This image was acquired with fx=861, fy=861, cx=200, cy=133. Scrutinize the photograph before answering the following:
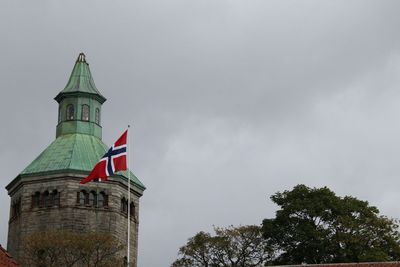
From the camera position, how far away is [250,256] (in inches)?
2618

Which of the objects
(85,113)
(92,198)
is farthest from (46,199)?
(85,113)

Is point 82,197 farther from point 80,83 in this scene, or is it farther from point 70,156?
point 80,83

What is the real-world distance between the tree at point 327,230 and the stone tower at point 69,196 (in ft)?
36.8

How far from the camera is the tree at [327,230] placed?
60.8m

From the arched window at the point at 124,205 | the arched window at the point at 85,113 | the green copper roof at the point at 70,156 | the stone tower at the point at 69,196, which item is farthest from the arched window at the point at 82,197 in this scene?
the arched window at the point at 85,113

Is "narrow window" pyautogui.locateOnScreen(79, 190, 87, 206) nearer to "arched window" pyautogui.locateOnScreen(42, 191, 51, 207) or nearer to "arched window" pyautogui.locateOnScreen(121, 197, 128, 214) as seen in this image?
"arched window" pyautogui.locateOnScreen(42, 191, 51, 207)

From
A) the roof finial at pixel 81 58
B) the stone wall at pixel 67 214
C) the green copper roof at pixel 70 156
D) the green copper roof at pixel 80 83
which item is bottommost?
the stone wall at pixel 67 214

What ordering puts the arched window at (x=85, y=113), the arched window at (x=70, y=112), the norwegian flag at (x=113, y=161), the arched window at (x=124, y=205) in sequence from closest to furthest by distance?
the norwegian flag at (x=113, y=161)
the arched window at (x=124, y=205)
the arched window at (x=85, y=113)
the arched window at (x=70, y=112)

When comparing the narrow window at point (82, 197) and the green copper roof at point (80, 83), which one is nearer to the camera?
the narrow window at point (82, 197)

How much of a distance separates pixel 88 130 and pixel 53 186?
24.9ft

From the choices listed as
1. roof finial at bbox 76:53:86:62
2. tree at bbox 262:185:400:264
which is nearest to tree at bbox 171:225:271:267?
tree at bbox 262:185:400:264

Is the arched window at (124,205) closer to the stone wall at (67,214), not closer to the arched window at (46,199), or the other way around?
the stone wall at (67,214)

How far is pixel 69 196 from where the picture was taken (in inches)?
2537

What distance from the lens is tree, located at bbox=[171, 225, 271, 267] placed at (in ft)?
217
